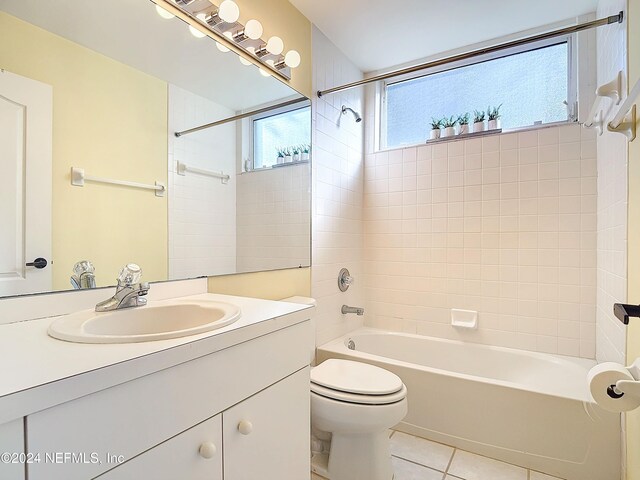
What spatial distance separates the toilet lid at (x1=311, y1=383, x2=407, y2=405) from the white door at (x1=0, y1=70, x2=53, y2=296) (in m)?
1.09

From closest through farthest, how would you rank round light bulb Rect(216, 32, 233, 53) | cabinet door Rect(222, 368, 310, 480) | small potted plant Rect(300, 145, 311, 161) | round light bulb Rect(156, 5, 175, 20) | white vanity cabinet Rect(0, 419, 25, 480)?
white vanity cabinet Rect(0, 419, 25, 480) < cabinet door Rect(222, 368, 310, 480) < round light bulb Rect(156, 5, 175, 20) < round light bulb Rect(216, 32, 233, 53) < small potted plant Rect(300, 145, 311, 161)

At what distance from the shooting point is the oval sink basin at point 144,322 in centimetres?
73

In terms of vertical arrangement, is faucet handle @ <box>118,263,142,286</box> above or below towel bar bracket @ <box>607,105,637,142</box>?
below

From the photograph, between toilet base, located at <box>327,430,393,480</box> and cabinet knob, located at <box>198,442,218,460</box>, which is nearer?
cabinet knob, located at <box>198,442,218,460</box>

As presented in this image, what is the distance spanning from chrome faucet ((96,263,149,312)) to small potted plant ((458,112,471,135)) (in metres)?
2.16

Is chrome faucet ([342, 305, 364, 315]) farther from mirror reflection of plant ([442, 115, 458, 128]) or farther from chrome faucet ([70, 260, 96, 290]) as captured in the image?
chrome faucet ([70, 260, 96, 290])

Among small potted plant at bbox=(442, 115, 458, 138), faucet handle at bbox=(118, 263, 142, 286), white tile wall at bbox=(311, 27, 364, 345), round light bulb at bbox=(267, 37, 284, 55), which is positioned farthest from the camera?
small potted plant at bbox=(442, 115, 458, 138)

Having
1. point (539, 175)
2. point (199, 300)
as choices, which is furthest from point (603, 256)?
point (199, 300)

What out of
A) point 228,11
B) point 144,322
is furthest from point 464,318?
point 228,11

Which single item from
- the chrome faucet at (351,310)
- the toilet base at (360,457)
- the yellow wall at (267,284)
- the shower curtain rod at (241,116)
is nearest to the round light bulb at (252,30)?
the shower curtain rod at (241,116)

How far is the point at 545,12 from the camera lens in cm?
199

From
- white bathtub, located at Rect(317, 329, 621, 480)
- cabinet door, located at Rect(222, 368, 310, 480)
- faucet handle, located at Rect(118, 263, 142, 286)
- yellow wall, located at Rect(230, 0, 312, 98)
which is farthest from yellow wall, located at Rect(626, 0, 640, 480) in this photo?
faucet handle, located at Rect(118, 263, 142, 286)

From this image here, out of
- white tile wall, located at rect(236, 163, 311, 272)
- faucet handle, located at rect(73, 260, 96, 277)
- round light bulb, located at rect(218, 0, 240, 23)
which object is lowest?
faucet handle, located at rect(73, 260, 96, 277)

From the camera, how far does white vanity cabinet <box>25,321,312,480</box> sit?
21.1 inches
